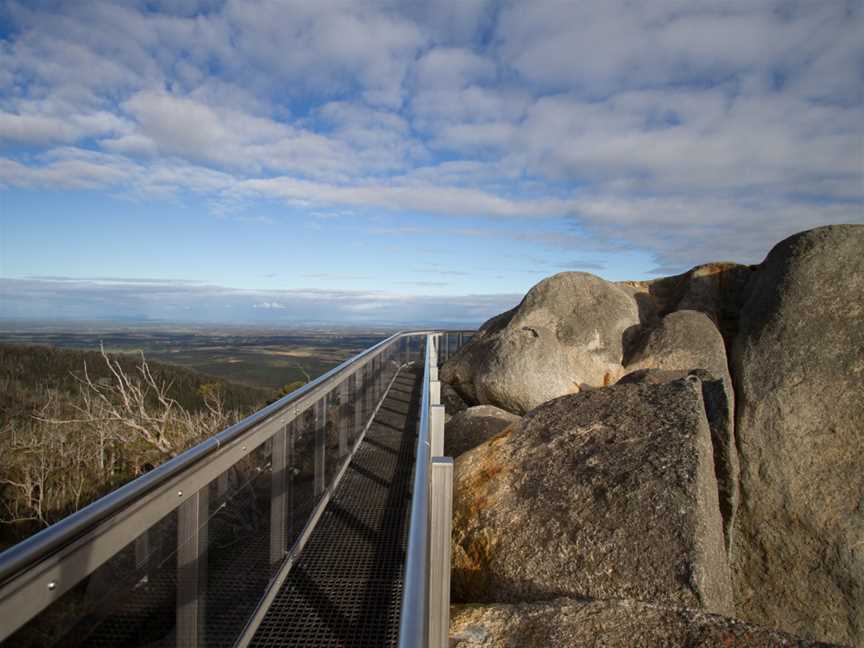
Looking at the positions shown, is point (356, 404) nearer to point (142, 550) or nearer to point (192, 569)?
point (192, 569)

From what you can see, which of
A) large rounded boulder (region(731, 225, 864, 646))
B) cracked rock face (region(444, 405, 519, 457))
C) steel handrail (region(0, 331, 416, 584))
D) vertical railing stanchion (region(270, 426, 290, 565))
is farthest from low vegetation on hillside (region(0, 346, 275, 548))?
large rounded boulder (region(731, 225, 864, 646))

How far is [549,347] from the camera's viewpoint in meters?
10.7

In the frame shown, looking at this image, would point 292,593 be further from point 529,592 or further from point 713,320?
point 713,320

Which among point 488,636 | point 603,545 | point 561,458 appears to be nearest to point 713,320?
point 561,458

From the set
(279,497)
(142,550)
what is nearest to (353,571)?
(279,497)

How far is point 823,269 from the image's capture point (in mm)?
8828

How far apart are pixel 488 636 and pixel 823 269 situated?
27.6ft

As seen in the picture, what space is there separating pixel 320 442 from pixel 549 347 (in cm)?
652

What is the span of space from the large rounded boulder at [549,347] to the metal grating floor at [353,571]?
4070 mm

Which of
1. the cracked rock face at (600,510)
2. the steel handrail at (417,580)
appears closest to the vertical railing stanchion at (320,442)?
the cracked rock face at (600,510)

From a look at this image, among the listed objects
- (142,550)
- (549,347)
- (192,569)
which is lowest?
(192,569)

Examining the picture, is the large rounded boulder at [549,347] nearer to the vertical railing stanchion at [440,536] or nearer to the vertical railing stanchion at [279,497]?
the vertical railing stanchion at [279,497]

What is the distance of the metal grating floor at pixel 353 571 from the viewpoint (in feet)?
10.7

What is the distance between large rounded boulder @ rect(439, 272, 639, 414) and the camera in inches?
403
